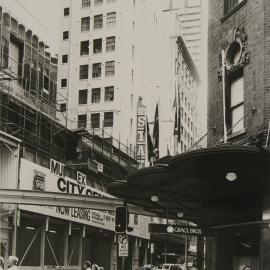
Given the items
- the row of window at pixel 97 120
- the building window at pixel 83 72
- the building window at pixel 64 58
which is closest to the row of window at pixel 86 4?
the building window at pixel 64 58

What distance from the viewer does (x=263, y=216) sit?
17.9m

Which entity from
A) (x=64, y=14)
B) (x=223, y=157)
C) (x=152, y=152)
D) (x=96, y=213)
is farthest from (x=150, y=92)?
(x=223, y=157)

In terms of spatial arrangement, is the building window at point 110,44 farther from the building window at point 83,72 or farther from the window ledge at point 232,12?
the window ledge at point 232,12

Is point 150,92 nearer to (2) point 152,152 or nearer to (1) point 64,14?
(1) point 64,14

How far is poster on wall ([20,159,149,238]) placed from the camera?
3503cm

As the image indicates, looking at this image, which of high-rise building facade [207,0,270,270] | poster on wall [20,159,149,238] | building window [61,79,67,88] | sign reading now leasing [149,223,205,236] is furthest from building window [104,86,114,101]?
sign reading now leasing [149,223,205,236]

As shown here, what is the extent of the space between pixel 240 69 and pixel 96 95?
48.9 m

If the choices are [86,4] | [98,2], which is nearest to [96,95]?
[98,2]

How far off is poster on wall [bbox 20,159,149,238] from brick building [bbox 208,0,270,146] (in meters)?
14.0

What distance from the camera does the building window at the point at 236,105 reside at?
20.1 m

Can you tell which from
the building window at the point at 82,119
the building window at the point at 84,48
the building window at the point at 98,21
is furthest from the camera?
the building window at the point at 84,48

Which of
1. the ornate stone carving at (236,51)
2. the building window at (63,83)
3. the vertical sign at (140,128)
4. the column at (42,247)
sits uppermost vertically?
the building window at (63,83)

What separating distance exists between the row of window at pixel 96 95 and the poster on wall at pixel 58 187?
2018 cm

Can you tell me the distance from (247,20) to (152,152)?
906 centimetres
